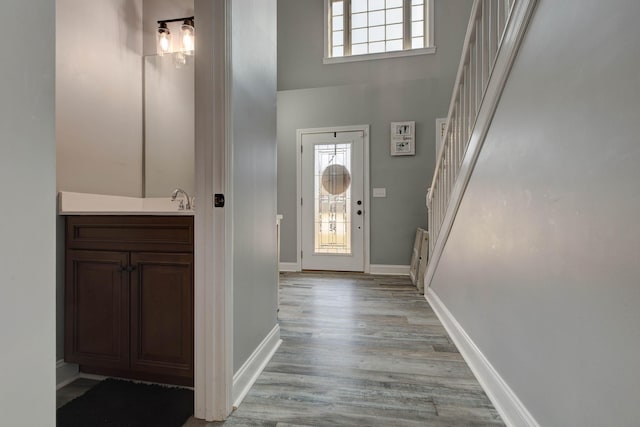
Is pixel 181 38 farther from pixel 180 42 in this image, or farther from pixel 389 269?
pixel 389 269

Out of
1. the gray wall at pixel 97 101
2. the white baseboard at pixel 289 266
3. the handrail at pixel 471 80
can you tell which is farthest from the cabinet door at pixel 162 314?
the white baseboard at pixel 289 266

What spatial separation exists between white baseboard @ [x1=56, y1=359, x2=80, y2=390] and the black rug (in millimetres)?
187

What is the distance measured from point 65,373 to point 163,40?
217 cm

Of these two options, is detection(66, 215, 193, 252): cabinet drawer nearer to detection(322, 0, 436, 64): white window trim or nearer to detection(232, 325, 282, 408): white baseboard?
detection(232, 325, 282, 408): white baseboard

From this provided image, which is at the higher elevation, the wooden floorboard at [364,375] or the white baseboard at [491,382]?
the white baseboard at [491,382]

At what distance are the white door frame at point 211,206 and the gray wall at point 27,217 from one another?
707 mm

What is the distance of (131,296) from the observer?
1568 mm

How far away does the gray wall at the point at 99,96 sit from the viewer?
1738 mm

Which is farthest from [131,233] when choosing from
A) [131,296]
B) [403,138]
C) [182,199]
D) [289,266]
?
[403,138]

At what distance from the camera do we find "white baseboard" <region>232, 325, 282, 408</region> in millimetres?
1433

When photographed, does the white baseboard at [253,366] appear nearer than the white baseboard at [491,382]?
No

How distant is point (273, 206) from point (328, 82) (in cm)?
331

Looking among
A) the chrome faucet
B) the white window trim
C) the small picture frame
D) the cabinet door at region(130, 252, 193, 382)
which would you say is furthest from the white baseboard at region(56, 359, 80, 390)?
the white window trim

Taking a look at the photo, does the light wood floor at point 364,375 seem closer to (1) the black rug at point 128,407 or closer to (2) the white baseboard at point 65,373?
(1) the black rug at point 128,407
